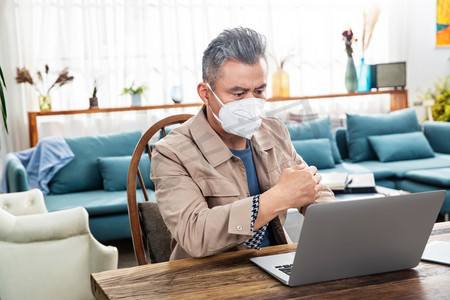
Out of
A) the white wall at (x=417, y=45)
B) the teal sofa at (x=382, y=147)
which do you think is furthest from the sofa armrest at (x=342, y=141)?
the white wall at (x=417, y=45)

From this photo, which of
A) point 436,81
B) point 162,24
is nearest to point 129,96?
point 162,24

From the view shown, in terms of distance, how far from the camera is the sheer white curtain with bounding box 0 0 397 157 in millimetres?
4316

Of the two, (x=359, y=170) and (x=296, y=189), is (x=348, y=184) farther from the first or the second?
(x=296, y=189)

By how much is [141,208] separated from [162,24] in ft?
11.0

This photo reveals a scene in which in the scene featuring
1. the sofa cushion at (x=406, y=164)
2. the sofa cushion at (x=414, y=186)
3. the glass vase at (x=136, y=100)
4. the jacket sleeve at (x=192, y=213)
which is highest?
the glass vase at (x=136, y=100)

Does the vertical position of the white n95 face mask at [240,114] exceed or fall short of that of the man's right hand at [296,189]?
it exceeds it

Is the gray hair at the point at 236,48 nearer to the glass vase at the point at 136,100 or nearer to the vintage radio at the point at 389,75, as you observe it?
the glass vase at the point at 136,100

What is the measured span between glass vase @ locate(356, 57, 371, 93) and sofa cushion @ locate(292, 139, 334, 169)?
981mm

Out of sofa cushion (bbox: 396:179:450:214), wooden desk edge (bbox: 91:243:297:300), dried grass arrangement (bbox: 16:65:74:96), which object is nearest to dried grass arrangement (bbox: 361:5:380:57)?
sofa cushion (bbox: 396:179:450:214)

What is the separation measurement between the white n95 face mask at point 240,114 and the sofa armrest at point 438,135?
3485mm

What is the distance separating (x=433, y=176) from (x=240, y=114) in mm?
2639

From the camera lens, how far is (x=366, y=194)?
2818 mm

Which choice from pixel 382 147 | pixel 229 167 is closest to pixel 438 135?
pixel 382 147

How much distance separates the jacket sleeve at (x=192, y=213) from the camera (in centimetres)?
118
